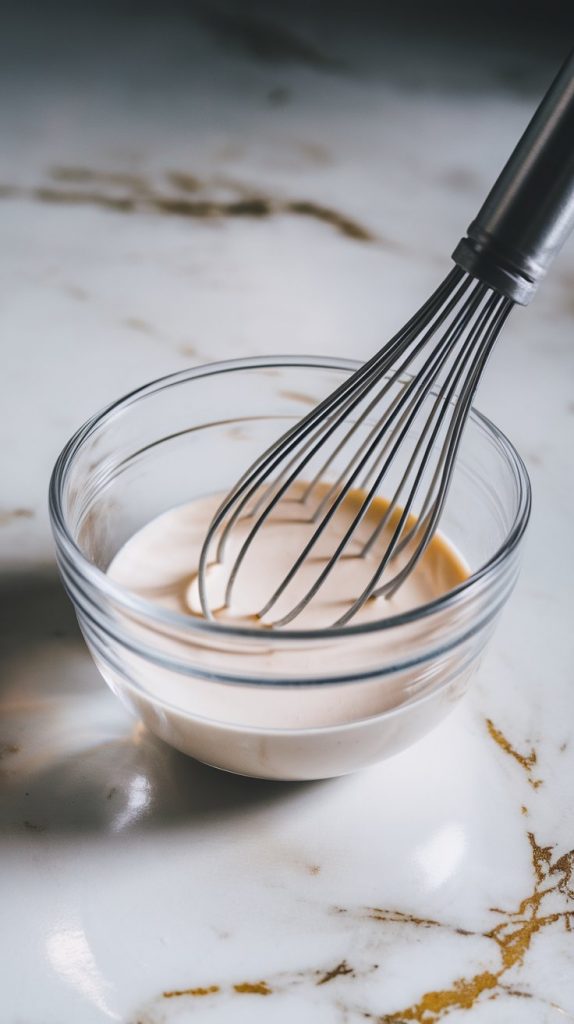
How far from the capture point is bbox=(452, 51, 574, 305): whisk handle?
427mm

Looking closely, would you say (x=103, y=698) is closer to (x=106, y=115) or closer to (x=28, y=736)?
(x=28, y=736)

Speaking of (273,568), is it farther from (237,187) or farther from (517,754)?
(237,187)

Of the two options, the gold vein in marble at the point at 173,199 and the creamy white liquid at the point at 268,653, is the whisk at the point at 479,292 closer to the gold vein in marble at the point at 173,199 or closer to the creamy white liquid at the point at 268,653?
the creamy white liquid at the point at 268,653

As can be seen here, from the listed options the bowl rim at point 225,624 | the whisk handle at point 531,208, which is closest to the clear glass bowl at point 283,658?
the bowl rim at point 225,624

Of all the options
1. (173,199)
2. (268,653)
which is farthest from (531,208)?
(173,199)

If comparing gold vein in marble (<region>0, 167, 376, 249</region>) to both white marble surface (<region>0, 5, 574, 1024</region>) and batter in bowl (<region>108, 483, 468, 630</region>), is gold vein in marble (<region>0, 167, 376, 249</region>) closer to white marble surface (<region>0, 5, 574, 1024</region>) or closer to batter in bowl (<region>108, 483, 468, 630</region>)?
white marble surface (<region>0, 5, 574, 1024</region>)

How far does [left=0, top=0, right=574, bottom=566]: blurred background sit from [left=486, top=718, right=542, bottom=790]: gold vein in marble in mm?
249

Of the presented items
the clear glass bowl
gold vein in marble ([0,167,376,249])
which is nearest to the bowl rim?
the clear glass bowl

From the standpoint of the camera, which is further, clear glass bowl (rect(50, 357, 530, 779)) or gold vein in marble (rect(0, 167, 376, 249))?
gold vein in marble (rect(0, 167, 376, 249))

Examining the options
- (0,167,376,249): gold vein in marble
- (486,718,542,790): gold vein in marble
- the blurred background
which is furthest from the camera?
(0,167,376,249): gold vein in marble

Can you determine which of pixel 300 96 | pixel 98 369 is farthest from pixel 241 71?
pixel 98 369

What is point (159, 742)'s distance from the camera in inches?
21.8

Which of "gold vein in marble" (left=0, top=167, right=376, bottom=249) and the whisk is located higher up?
the whisk

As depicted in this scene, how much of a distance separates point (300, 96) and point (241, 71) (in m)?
0.10
